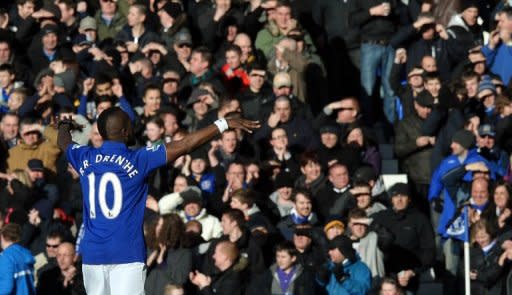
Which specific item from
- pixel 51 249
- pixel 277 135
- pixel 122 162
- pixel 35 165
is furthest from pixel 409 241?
pixel 122 162

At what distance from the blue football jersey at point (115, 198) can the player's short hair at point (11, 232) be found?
464 cm

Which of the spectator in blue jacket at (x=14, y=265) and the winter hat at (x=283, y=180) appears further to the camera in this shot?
the winter hat at (x=283, y=180)

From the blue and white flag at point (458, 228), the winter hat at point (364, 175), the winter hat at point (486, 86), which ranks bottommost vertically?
the blue and white flag at point (458, 228)

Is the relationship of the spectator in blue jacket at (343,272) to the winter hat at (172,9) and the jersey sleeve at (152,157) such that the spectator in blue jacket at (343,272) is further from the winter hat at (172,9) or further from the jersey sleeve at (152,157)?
the winter hat at (172,9)

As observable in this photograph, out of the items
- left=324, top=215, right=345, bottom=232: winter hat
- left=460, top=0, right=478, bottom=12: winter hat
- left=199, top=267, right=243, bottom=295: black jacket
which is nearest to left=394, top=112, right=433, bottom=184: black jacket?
left=324, top=215, right=345, bottom=232: winter hat

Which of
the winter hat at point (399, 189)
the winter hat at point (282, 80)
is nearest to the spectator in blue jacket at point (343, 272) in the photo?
the winter hat at point (399, 189)

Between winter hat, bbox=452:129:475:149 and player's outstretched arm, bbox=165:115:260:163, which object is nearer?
player's outstretched arm, bbox=165:115:260:163

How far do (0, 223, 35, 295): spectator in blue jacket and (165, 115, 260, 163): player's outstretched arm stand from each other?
5099mm

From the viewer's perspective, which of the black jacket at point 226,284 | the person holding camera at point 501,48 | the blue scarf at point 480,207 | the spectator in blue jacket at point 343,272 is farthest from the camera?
the person holding camera at point 501,48

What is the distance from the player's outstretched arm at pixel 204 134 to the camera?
12.1m

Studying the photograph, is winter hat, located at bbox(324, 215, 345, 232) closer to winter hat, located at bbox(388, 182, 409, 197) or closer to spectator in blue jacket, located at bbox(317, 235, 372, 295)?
spectator in blue jacket, located at bbox(317, 235, 372, 295)

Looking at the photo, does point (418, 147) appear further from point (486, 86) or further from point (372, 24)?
point (372, 24)

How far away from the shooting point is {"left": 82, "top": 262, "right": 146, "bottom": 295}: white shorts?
12.7 metres

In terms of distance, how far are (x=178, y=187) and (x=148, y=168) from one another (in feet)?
19.0
